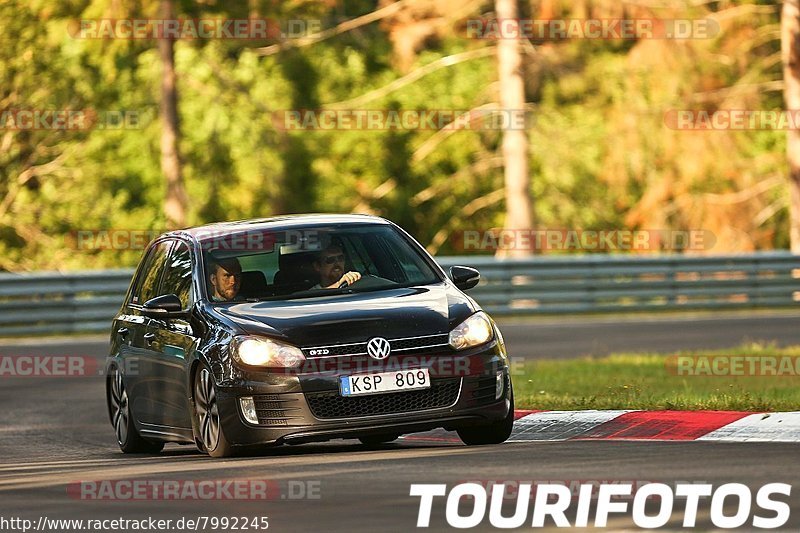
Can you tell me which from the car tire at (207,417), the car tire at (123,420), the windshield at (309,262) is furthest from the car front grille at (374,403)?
the car tire at (123,420)

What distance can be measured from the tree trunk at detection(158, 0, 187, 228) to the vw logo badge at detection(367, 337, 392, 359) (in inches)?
1188

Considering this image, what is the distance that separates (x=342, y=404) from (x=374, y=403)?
0.18m

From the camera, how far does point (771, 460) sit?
1011 cm

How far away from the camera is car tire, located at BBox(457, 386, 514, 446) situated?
11.6 metres

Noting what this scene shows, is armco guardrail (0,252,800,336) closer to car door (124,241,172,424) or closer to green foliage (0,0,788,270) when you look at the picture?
green foliage (0,0,788,270)

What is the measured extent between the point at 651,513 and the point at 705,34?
116 ft

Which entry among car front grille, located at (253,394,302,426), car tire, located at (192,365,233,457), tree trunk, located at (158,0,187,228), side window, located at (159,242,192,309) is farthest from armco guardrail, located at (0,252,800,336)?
car front grille, located at (253,394,302,426)

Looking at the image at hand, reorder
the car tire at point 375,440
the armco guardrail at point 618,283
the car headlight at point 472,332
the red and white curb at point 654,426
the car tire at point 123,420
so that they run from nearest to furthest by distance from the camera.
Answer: the car headlight at point 472,332
the red and white curb at point 654,426
the car tire at point 375,440
the car tire at point 123,420
the armco guardrail at point 618,283

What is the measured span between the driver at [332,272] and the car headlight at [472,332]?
3.28 ft

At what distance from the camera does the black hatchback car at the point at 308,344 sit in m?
11.1

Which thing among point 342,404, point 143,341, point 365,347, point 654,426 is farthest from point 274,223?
point 654,426

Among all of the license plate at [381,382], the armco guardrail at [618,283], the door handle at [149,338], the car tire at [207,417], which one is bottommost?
the armco guardrail at [618,283]

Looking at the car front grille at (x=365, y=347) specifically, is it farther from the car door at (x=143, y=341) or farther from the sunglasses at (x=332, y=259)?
the car door at (x=143, y=341)

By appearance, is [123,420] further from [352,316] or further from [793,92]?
[793,92]
